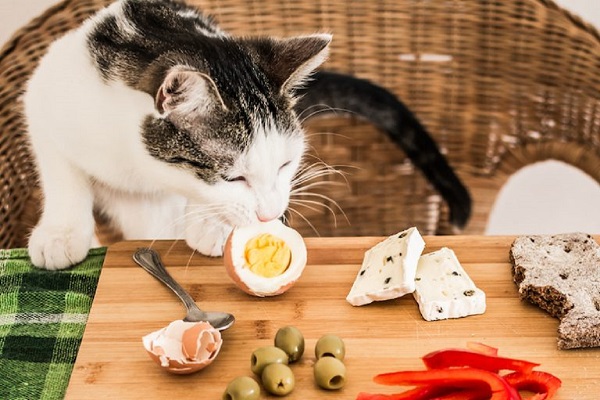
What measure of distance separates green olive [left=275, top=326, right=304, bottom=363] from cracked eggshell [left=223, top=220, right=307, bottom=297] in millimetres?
112

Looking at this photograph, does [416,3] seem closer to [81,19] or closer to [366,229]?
[366,229]

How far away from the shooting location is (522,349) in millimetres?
1134

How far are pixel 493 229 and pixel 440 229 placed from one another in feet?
2.26

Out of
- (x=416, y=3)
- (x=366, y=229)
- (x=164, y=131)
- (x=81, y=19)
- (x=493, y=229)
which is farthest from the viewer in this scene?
(x=493, y=229)

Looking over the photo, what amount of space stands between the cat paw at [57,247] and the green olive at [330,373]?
0.53m

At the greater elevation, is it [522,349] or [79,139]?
[79,139]

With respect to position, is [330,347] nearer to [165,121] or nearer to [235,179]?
[235,179]

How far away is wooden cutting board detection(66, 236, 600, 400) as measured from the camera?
1068 millimetres

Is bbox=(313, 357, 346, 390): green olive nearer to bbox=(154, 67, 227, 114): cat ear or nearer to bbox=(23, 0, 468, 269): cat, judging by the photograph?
bbox=(23, 0, 468, 269): cat

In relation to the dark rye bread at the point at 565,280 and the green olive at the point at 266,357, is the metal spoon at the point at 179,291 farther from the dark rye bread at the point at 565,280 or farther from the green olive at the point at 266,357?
the dark rye bread at the point at 565,280

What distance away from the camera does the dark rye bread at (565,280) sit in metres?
1.11

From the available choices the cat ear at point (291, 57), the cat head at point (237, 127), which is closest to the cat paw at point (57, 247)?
the cat head at point (237, 127)

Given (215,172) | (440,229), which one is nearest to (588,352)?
(215,172)

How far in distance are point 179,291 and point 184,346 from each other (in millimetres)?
190
